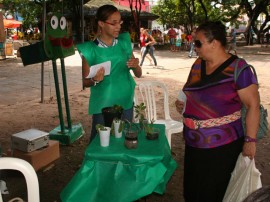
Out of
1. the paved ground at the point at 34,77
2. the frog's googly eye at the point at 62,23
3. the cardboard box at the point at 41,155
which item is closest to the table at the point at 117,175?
the cardboard box at the point at 41,155

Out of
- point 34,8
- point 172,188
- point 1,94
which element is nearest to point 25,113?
point 1,94

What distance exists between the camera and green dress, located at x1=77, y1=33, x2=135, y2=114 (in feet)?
9.66

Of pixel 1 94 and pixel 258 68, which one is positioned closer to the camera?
pixel 1 94

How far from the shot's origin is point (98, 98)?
3025mm

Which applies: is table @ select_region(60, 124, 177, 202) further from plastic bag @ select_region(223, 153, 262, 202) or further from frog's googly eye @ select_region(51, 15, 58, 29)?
frog's googly eye @ select_region(51, 15, 58, 29)

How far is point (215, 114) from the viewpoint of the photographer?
7.61 feet

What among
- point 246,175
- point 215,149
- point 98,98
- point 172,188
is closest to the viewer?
point 246,175

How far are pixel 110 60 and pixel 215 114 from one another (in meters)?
1.08

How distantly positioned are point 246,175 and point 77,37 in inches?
979

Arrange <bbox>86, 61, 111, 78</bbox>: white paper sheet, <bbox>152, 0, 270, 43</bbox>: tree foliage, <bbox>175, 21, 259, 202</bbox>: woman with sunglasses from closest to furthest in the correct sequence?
<bbox>175, 21, 259, 202</bbox>: woman with sunglasses → <bbox>86, 61, 111, 78</bbox>: white paper sheet → <bbox>152, 0, 270, 43</bbox>: tree foliage

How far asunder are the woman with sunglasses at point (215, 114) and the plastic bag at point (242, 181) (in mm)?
81

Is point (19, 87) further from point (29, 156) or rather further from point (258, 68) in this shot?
point (258, 68)

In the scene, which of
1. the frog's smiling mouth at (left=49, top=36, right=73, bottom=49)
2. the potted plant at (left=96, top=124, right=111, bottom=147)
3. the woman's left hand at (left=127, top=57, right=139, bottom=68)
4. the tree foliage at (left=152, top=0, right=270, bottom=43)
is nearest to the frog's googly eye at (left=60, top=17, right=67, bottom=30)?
the frog's smiling mouth at (left=49, top=36, right=73, bottom=49)

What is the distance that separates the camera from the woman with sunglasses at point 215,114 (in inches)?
88.8
